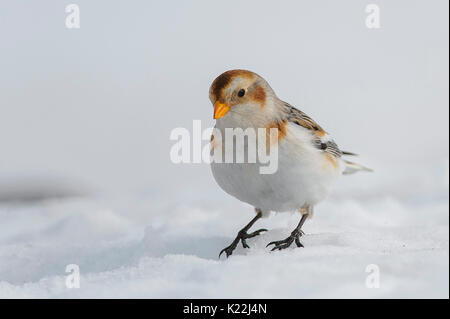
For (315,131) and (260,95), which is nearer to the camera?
(260,95)

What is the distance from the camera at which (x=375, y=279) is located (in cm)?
311

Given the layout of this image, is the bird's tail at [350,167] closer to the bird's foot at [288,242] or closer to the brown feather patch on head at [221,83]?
the bird's foot at [288,242]

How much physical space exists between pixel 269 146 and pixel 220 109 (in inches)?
16.2

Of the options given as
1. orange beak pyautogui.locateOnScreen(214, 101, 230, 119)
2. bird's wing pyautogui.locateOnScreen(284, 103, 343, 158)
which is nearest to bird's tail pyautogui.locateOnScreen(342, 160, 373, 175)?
bird's wing pyautogui.locateOnScreen(284, 103, 343, 158)

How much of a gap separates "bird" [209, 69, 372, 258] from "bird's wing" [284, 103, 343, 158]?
14mm

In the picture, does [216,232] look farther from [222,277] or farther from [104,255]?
[222,277]

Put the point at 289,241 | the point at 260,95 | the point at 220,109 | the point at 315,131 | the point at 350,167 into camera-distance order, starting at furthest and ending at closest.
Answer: the point at 350,167
the point at 315,131
the point at 289,241
the point at 260,95
the point at 220,109

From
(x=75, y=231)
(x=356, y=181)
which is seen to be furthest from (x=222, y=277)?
(x=356, y=181)

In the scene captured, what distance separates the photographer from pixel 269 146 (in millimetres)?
3943

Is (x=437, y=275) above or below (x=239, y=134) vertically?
below

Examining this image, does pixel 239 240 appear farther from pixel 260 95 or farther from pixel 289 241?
pixel 260 95

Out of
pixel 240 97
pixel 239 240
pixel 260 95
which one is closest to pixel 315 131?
pixel 260 95

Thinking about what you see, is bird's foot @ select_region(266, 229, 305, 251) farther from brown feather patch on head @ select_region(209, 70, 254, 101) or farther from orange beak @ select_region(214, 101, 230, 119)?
brown feather patch on head @ select_region(209, 70, 254, 101)
